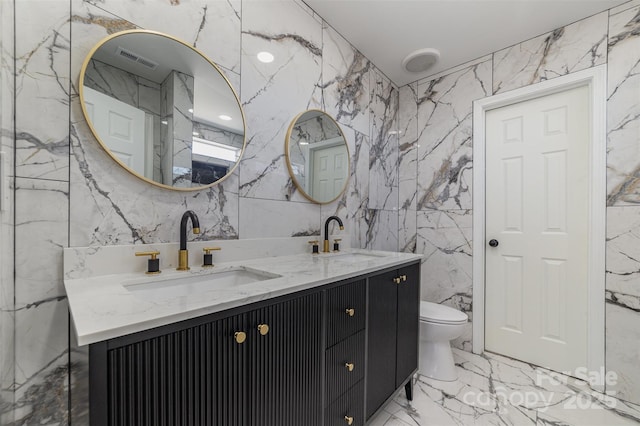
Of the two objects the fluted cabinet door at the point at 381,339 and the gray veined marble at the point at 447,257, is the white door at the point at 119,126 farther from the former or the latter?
the gray veined marble at the point at 447,257

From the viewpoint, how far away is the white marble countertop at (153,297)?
1.87 feet

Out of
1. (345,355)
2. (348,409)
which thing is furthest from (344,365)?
(348,409)

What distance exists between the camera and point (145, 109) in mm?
1099

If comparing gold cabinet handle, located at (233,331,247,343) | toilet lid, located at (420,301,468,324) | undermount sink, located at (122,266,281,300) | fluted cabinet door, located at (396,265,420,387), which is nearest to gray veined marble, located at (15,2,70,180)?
undermount sink, located at (122,266,281,300)

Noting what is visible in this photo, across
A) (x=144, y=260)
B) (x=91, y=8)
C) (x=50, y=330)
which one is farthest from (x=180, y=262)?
(x=91, y=8)

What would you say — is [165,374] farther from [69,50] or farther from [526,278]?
[526,278]

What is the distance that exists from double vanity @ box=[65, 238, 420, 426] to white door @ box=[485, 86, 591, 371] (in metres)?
1.21

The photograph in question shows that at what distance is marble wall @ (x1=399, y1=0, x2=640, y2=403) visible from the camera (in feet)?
5.58

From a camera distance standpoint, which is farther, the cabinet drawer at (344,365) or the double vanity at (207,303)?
the cabinet drawer at (344,365)

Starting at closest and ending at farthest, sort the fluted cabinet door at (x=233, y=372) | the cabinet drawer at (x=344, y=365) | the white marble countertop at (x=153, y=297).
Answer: the white marble countertop at (x=153, y=297), the fluted cabinet door at (x=233, y=372), the cabinet drawer at (x=344, y=365)

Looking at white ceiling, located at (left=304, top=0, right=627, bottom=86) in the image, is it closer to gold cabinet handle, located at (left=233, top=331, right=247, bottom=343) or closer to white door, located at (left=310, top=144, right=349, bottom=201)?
white door, located at (left=310, top=144, right=349, bottom=201)

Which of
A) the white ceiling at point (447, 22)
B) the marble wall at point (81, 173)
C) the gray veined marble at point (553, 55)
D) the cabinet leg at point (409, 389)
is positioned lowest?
the cabinet leg at point (409, 389)

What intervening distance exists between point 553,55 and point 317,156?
1.92 m

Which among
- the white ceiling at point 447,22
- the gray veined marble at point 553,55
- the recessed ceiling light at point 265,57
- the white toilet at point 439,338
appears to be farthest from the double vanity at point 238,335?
the gray veined marble at point 553,55
